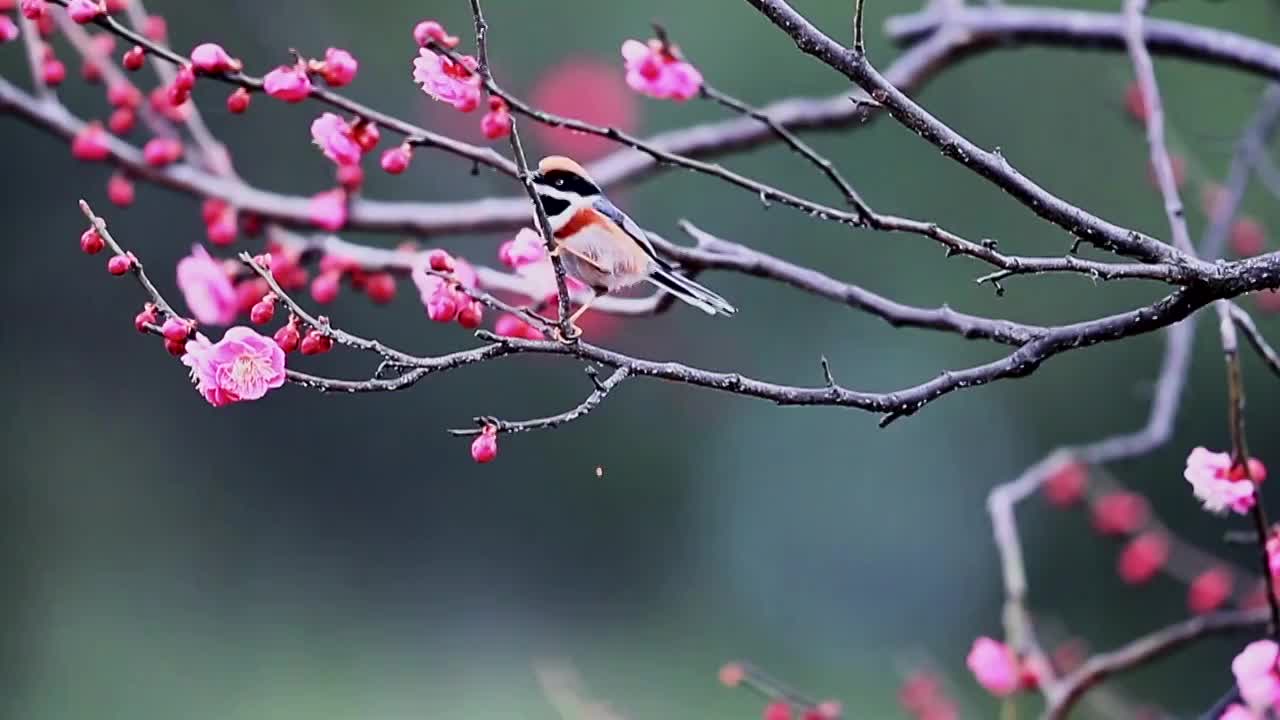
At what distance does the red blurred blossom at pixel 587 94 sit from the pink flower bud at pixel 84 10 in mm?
1973

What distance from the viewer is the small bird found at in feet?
2.32

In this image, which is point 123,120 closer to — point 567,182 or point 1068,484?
point 567,182

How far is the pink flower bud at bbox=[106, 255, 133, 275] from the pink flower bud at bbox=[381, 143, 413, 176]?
0.69ft

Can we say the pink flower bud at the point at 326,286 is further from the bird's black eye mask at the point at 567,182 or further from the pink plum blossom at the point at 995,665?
the pink plum blossom at the point at 995,665

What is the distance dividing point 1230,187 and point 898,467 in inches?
76.8

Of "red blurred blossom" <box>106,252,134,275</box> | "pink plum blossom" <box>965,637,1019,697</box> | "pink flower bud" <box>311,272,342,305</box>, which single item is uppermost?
"pink flower bud" <box>311,272,342,305</box>

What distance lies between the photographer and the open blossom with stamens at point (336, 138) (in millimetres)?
771

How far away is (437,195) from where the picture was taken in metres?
2.75

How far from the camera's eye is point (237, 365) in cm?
62

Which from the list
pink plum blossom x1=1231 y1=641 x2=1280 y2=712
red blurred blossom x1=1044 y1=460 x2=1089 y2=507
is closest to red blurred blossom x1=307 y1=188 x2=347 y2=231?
pink plum blossom x1=1231 y1=641 x2=1280 y2=712

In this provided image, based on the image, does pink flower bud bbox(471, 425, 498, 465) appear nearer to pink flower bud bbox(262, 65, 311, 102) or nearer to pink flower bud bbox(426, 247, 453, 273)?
pink flower bud bbox(426, 247, 453, 273)

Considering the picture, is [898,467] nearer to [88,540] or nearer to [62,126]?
[88,540]

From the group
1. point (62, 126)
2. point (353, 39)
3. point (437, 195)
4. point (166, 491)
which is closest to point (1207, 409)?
point (437, 195)

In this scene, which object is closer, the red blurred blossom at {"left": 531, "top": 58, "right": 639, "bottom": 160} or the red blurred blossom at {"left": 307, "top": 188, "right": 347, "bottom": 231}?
the red blurred blossom at {"left": 307, "top": 188, "right": 347, "bottom": 231}
